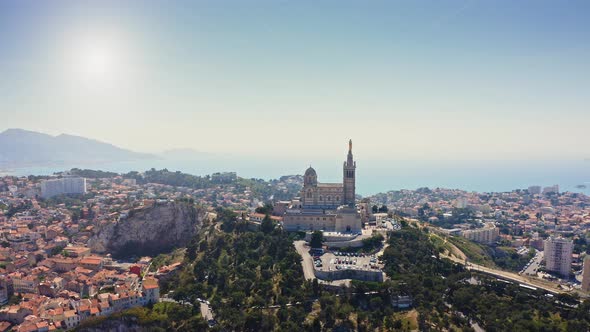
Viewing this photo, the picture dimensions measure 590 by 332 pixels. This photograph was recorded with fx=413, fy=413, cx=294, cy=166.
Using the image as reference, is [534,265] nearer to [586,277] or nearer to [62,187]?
[586,277]

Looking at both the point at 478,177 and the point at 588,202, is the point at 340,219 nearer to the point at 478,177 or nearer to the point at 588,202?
the point at 588,202

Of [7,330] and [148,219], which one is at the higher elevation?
[148,219]

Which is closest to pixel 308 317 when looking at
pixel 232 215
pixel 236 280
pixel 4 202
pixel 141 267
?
pixel 236 280

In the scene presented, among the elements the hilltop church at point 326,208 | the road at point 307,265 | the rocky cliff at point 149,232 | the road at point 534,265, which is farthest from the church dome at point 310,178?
the road at point 534,265

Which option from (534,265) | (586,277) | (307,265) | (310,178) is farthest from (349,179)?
(534,265)

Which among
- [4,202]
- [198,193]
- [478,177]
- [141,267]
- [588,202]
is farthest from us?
[478,177]

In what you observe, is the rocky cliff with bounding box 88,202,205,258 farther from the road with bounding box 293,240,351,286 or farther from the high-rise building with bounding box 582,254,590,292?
the high-rise building with bounding box 582,254,590,292

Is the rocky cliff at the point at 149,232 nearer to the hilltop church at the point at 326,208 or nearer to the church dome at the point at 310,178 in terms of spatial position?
the hilltop church at the point at 326,208
